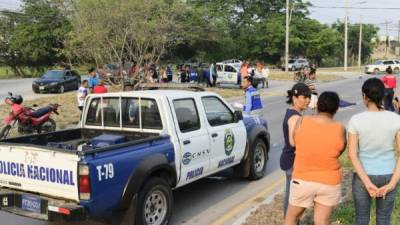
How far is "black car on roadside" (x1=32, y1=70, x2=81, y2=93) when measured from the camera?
28109 mm

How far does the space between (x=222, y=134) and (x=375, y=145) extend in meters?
3.32

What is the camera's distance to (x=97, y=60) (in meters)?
22.4

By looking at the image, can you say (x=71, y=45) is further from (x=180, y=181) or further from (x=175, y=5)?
(x=180, y=181)

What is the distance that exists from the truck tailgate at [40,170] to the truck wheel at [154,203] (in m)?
0.76

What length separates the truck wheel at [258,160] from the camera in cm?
805

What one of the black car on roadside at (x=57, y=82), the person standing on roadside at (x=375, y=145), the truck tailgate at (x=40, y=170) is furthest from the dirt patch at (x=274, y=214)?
the black car on roadside at (x=57, y=82)

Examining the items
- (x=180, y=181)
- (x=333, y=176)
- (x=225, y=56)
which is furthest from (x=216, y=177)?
(x=225, y=56)

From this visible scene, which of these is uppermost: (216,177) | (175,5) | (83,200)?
(175,5)

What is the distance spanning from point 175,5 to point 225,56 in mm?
36111

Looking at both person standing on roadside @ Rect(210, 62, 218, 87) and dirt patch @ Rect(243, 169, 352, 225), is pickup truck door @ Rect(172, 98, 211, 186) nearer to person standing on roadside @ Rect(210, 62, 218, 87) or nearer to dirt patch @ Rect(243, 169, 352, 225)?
dirt patch @ Rect(243, 169, 352, 225)

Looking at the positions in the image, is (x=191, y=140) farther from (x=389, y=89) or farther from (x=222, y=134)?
(x=389, y=89)

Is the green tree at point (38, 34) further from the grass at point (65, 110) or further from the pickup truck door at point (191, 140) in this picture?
the pickup truck door at point (191, 140)

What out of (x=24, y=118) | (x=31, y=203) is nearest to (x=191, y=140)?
(x=31, y=203)

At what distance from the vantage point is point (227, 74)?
105ft
